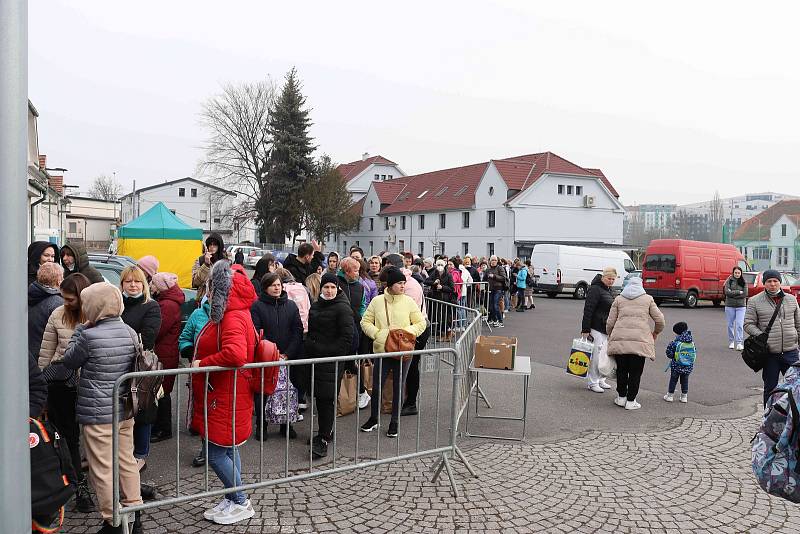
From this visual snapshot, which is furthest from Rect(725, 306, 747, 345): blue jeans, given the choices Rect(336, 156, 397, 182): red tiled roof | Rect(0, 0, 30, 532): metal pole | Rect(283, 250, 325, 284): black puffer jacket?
Rect(336, 156, 397, 182): red tiled roof

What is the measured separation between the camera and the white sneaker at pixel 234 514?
4.27 metres

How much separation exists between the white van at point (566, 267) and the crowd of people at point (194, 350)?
21.0 m

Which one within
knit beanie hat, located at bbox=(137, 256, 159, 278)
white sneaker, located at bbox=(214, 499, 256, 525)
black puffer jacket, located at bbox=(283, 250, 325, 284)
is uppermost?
knit beanie hat, located at bbox=(137, 256, 159, 278)

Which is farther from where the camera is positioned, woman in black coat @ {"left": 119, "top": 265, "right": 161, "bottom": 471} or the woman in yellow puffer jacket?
the woman in yellow puffer jacket

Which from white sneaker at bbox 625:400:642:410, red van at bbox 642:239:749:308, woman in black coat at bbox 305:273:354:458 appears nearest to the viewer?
woman in black coat at bbox 305:273:354:458

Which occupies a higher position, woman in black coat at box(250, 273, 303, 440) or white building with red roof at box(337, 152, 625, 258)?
white building with red roof at box(337, 152, 625, 258)

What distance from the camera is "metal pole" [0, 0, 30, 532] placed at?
238 cm

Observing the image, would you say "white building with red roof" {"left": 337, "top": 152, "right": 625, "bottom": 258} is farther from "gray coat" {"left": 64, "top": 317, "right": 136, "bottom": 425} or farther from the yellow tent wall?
"gray coat" {"left": 64, "top": 317, "right": 136, "bottom": 425}

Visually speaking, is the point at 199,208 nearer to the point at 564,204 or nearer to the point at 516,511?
the point at 564,204

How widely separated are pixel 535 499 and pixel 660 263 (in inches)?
894

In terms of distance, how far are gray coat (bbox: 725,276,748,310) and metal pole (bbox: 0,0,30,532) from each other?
43.8 feet

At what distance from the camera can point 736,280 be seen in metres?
12.9

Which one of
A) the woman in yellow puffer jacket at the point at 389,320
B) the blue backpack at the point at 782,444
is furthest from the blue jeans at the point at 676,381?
the blue backpack at the point at 782,444

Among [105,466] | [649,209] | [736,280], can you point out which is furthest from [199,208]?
[649,209]
